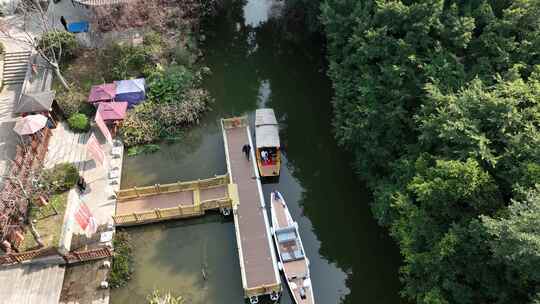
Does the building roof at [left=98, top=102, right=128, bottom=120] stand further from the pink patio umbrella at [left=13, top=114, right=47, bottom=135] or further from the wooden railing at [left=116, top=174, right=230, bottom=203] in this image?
the wooden railing at [left=116, top=174, right=230, bottom=203]

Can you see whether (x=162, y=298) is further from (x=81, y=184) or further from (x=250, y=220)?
(x=81, y=184)

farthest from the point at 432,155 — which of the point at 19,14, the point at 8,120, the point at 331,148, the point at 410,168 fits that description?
the point at 19,14

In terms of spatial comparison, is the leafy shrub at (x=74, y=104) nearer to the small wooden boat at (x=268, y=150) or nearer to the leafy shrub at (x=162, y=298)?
the small wooden boat at (x=268, y=150)

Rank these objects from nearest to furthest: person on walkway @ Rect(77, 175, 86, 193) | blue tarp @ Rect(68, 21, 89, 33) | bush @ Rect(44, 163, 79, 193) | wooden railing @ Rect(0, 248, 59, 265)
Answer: wooden railing @ Rect(0, 248, 59, 265) < bush @ Rect(44, 163, 79, 193) < person on walkway @ Rect(77, 175, 86, 193) < blue tarp @ Rect(68, 21, 89, 33)

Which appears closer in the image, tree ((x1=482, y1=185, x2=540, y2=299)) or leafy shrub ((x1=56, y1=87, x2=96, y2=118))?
tree ((x1=482, y1=185, x2=540, y2=299))

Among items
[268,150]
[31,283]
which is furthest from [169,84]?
[31,283]

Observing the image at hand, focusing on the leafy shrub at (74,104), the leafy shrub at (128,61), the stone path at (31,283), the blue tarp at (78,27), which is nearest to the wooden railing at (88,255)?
the stone path at (31,283)

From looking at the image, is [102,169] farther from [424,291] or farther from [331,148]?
[424,291]

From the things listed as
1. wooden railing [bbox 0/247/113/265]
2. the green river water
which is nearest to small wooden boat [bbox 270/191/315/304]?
the green river water
